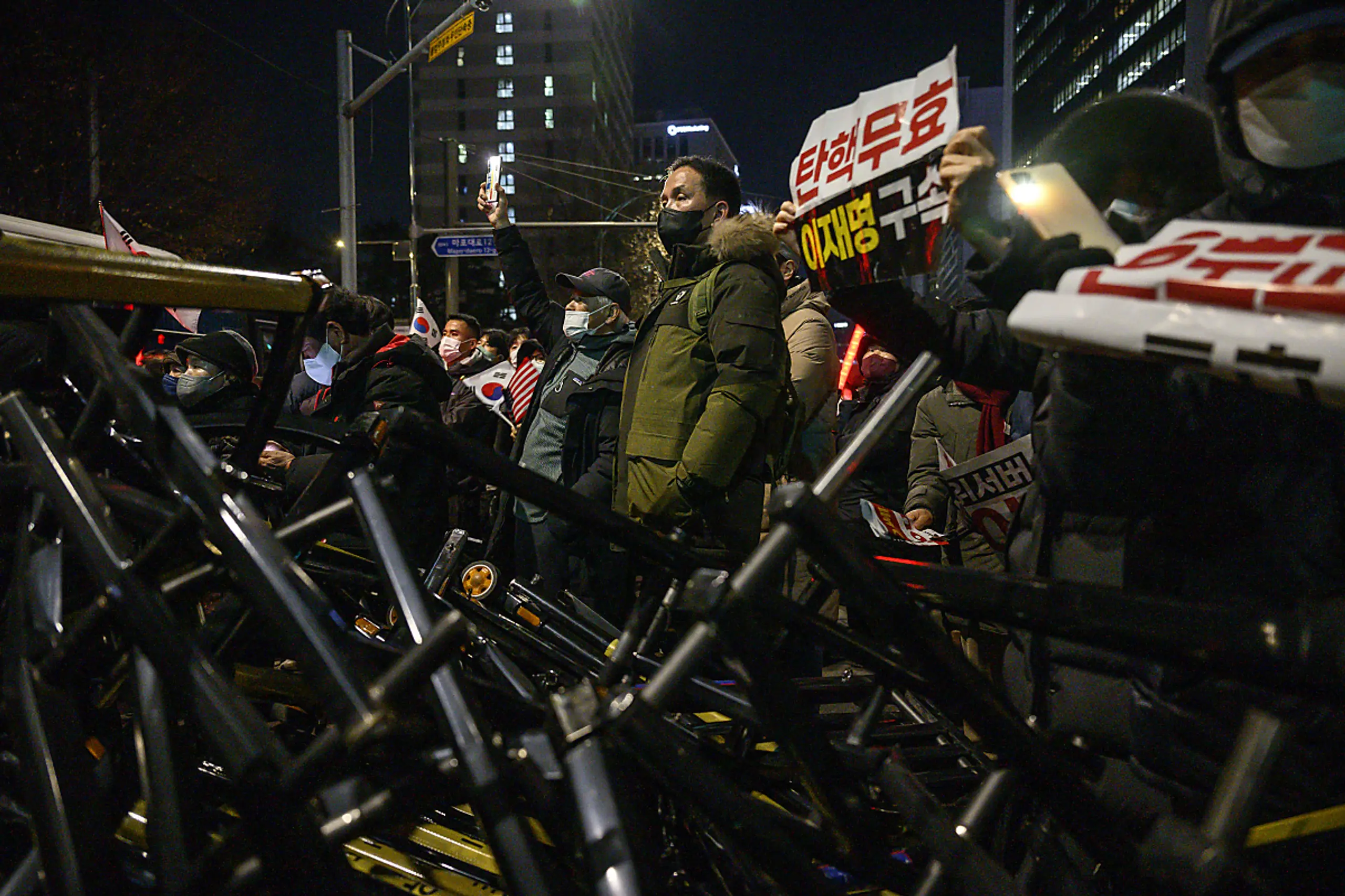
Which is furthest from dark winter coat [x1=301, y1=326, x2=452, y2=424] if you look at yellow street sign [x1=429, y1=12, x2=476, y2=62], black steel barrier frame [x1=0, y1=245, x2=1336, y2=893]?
yellow street sign [x1=429, y1=12, x2=476, y2=62]

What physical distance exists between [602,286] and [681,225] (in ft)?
3.57

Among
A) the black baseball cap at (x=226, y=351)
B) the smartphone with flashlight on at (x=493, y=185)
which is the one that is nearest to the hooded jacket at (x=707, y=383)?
the black baseball cap at (x=226, y=351)

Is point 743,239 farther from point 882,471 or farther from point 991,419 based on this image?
point 882,471

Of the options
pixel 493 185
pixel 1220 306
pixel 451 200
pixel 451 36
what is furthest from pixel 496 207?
pixel 451 200

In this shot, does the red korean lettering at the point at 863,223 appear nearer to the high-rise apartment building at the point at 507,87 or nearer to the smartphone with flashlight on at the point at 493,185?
the smartphone with flashlight on at the point at 493,185

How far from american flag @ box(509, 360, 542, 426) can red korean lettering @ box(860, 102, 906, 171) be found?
5882mm

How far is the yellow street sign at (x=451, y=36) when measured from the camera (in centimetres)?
1436

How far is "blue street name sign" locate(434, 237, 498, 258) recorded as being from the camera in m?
16.8

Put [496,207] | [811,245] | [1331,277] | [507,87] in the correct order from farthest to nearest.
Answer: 1. [507,87]
2. [496,207]
3. [811,245]
4. [1331,277]

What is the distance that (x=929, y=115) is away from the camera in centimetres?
152

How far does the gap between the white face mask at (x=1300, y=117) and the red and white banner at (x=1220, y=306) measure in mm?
414

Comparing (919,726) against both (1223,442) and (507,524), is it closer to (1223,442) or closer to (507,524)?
(1223,442)

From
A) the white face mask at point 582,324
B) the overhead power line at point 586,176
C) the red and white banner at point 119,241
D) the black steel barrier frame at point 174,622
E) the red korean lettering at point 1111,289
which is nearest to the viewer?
the red korean lettering at point 1111,289

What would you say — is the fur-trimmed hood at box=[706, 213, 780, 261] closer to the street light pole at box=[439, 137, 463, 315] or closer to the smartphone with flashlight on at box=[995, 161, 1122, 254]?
the smartphone with flashlight on at box=[995, 161, 1122, 254]
